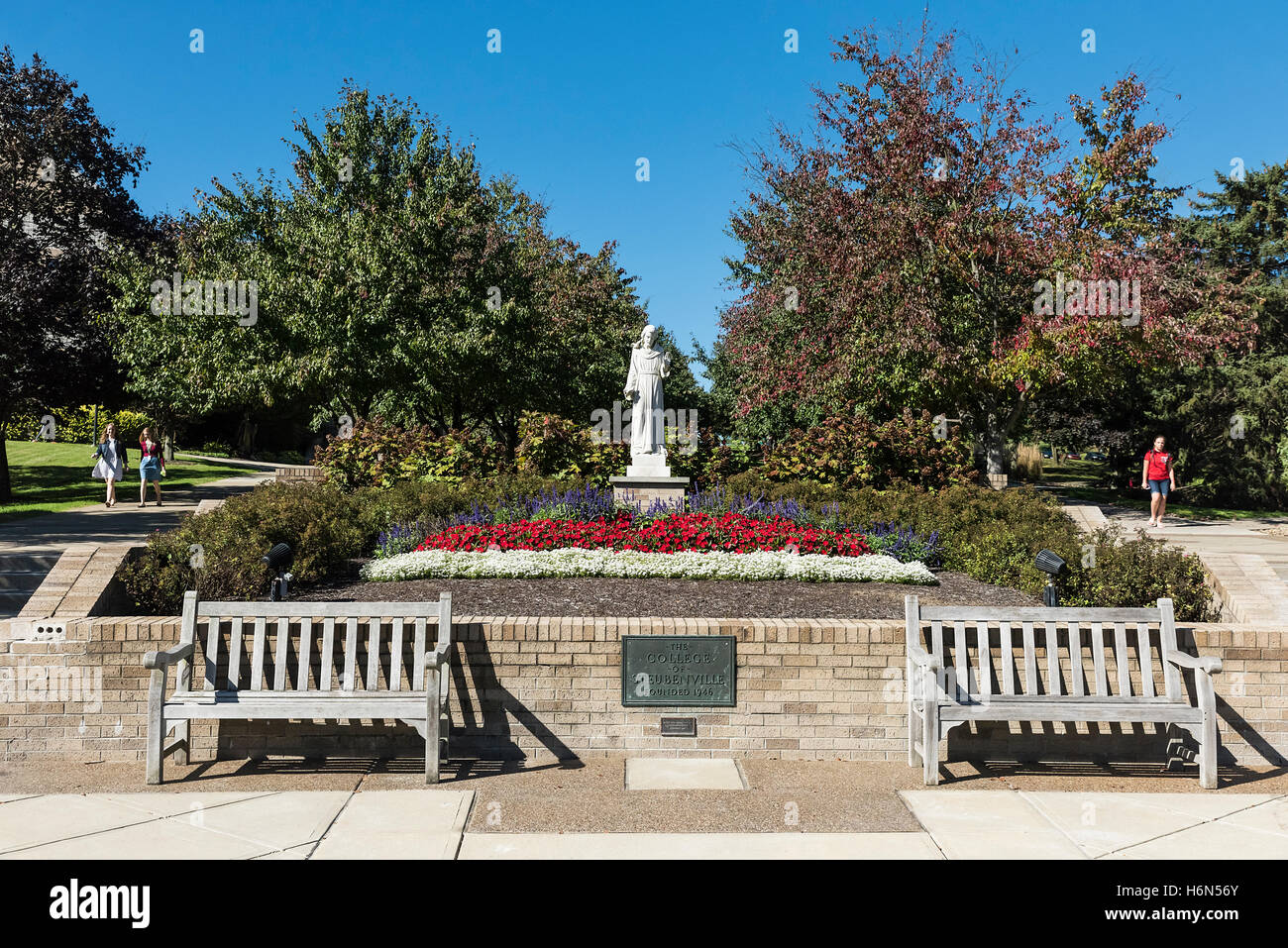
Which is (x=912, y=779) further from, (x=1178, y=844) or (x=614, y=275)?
(x=614, y=275)

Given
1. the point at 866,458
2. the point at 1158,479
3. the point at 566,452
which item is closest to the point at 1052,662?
the point at 866,458

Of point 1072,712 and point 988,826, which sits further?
point 1072,712

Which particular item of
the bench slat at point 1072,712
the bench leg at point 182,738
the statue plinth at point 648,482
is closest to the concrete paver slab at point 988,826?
the bench slat at point 1072,712

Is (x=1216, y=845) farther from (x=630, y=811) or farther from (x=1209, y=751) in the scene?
(x=630, y=811)

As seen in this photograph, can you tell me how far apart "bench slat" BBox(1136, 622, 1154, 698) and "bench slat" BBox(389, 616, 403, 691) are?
450cm

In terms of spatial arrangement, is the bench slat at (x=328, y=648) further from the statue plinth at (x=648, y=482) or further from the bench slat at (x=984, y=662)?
the statue plinth at (x=648, y=482)

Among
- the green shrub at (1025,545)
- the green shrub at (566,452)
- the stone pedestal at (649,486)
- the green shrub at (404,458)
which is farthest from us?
the green shrub at (566,452)

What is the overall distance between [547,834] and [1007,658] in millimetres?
3025

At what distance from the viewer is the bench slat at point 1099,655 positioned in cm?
552

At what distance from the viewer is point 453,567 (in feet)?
27.8

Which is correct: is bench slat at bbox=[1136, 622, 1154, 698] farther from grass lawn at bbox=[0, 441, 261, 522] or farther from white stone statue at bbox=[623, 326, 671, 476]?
grass lawn at bbox=[0, 441, 261, 522]

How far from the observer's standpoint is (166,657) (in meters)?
5.06

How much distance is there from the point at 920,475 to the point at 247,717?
1349cm

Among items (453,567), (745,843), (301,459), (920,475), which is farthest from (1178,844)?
(301,459)
